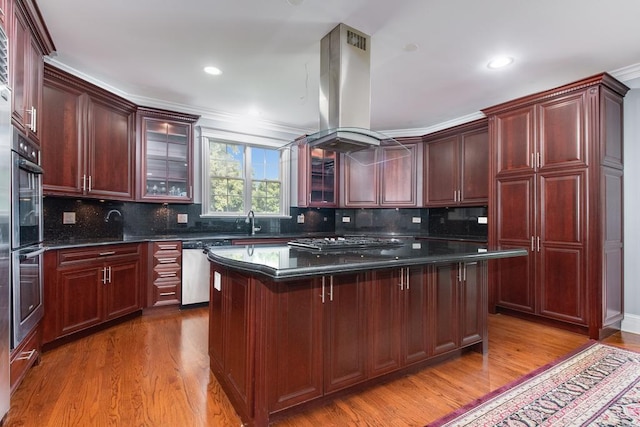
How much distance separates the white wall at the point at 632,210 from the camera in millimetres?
3195

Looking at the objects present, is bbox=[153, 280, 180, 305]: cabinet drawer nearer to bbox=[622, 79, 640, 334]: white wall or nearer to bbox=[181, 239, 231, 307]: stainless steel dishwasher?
bbox=[181, 239, 231, 307]: stainless steel dishwasher

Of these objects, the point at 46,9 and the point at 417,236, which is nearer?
the point at 46,9

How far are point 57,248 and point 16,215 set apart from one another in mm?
855

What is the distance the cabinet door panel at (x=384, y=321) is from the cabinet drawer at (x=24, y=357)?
7.19ft

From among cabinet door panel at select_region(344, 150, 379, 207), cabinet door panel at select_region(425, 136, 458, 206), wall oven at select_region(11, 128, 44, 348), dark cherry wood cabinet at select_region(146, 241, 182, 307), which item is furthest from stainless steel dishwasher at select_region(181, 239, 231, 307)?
cabinet door panel at select_region(425, 136, 458, 206)

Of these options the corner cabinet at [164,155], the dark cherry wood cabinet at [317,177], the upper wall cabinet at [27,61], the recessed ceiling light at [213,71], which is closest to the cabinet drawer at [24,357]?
the upper wall cabinet at [27,61]

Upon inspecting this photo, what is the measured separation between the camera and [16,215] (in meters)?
1.96

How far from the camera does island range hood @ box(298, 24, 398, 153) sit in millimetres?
2426

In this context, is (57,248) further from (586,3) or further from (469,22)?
(586,3)

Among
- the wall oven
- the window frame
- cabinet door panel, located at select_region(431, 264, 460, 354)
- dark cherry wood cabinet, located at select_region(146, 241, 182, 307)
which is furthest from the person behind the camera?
the window frame

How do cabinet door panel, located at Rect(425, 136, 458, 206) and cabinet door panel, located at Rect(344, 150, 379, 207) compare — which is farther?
cabinet door panel, located at Rect(344, 150, 379, 207)

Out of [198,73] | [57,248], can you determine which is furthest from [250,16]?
[57,248]

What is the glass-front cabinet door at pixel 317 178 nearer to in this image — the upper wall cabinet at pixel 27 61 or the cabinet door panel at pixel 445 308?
the cabinet door panel at pixel 445 308

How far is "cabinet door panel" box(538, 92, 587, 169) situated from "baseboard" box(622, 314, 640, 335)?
165cm
